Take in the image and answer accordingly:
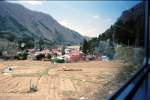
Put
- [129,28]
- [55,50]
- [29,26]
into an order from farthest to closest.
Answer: [129,28]
[55,50]
[29,26]

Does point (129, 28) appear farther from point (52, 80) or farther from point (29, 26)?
point (29, 26)

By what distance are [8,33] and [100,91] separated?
96 centimetres

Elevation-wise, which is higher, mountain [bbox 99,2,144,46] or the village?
mountain [bbox 99,2,144,46]

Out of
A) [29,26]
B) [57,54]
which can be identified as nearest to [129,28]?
[57,54]

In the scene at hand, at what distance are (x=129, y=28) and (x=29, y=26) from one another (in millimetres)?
2212

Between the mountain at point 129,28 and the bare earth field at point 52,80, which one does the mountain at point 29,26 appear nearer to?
the bare earth field at point 52,80

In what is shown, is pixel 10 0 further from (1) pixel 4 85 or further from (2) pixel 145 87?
(2) pixel 145 87

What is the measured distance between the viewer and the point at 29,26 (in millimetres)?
1736

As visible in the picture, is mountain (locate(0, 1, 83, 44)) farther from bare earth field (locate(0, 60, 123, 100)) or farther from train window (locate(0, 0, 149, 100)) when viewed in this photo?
bare earth field (locate(0, 60, 123, 100))

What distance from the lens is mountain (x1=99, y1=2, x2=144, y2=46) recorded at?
3.01 m

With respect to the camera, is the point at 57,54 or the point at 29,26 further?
the point at 57,54

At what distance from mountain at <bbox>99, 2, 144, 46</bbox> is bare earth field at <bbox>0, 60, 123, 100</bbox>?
0.37 metres

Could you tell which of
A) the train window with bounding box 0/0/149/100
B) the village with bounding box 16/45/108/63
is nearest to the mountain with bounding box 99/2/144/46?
the train window with bounding box 0/0/149/100

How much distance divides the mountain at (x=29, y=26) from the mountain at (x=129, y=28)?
75cm
